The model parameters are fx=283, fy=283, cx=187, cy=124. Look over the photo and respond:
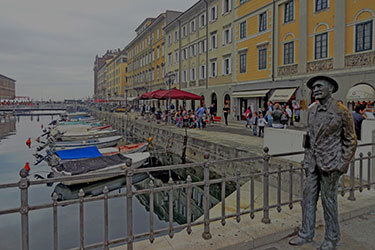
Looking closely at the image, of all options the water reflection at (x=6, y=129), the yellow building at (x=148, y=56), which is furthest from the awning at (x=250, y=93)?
the water reflection at (x=6, y=129)

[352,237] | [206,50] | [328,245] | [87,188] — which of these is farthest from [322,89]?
[206,50]

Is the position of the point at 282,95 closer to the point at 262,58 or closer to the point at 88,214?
the point at 262,58

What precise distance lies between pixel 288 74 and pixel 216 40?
1215cm

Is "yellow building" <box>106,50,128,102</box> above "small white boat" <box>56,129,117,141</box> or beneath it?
above

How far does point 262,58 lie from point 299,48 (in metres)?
4.13

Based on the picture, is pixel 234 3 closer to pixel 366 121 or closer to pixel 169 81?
pixel 169 81

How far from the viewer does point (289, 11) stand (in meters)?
21.2

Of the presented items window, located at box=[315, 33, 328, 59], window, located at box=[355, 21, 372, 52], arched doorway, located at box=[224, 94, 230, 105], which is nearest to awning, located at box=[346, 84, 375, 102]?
window, located at box=[355, 21, 372, 52]

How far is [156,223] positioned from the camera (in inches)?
403

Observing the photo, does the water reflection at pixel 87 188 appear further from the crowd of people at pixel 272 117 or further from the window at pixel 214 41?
the window at pixel 214 41

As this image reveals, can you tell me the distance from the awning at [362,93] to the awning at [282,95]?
4.76 metres

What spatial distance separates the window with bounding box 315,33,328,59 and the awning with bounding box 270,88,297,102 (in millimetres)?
2894

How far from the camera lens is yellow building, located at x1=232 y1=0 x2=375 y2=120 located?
53.2ft

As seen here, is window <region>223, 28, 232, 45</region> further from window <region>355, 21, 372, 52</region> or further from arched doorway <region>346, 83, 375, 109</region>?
arched doorway <region>346, 83, 375, 109</region>
